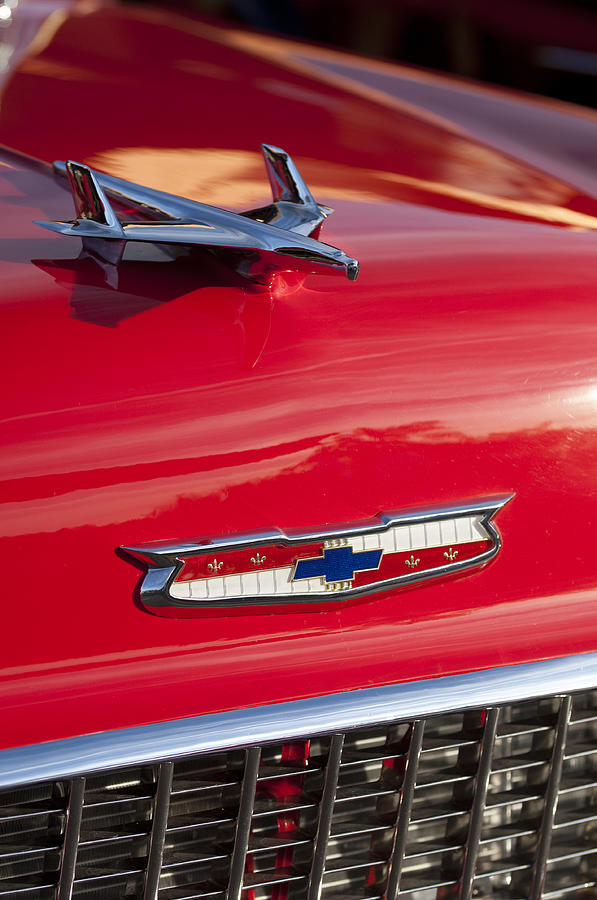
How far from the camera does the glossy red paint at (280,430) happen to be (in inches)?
37.6

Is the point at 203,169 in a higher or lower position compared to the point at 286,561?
higher

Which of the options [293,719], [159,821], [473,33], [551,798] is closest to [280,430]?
[293,719]

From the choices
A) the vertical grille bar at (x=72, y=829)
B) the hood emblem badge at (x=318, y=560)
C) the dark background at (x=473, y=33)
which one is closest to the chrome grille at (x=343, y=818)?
the vertical grille bar at (x=72, y=829)

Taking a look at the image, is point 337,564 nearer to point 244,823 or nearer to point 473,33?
point 244,823

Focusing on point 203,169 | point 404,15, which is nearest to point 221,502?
point 203,169

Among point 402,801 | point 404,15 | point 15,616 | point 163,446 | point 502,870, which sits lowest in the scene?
point 502,870

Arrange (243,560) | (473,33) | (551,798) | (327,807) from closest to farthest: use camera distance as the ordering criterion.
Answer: (243,560) < (327,807) < (551,798) < (473,33)

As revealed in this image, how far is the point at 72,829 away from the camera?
1.00m

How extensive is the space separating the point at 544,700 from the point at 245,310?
0.50 m

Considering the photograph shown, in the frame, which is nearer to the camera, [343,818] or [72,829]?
[72,829]

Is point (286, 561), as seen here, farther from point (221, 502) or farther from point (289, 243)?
point (289, 243)

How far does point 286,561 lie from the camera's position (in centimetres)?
102

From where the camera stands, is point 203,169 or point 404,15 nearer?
point 203,169

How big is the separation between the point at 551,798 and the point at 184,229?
2.30 ft
